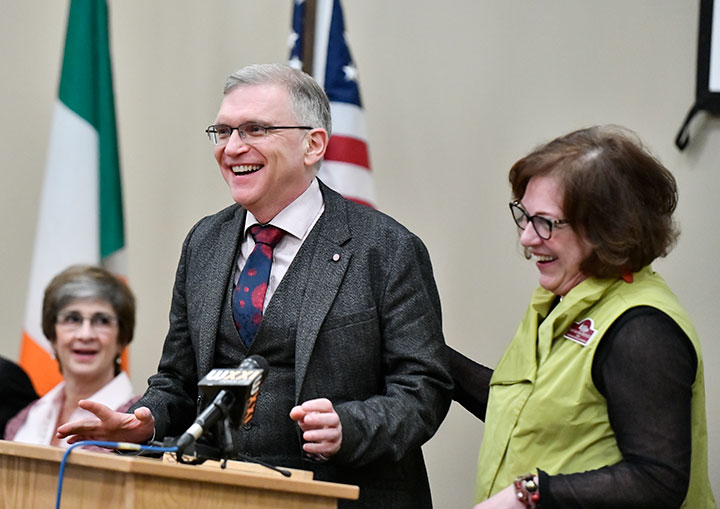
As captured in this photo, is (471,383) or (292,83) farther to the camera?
(471,383)

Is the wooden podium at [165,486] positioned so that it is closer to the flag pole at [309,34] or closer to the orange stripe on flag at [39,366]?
the orange stripe on flag at [39,366]

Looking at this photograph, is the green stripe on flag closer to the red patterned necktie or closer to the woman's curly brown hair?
the red patterned necktie

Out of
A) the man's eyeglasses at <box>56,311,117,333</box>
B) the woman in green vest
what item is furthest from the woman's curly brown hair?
the man's eyeglasses at <box>56,311,117,333</box>

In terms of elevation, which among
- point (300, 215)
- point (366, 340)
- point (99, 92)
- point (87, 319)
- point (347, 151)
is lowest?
point (87, 319)

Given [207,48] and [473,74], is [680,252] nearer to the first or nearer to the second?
[473,74]

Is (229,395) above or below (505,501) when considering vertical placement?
above

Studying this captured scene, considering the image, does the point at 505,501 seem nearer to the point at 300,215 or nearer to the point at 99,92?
the point at 300,215

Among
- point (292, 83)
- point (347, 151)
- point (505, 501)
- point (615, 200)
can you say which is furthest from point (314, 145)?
point (347, 151)

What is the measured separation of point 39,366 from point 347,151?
4.48ft

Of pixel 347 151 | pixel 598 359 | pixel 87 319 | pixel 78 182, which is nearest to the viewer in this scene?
pixel 598 359

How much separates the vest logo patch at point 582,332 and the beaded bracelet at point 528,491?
1.01 feet

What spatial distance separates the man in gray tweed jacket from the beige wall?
136cm

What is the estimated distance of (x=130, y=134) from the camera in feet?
12.9

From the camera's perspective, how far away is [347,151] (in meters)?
3.36
